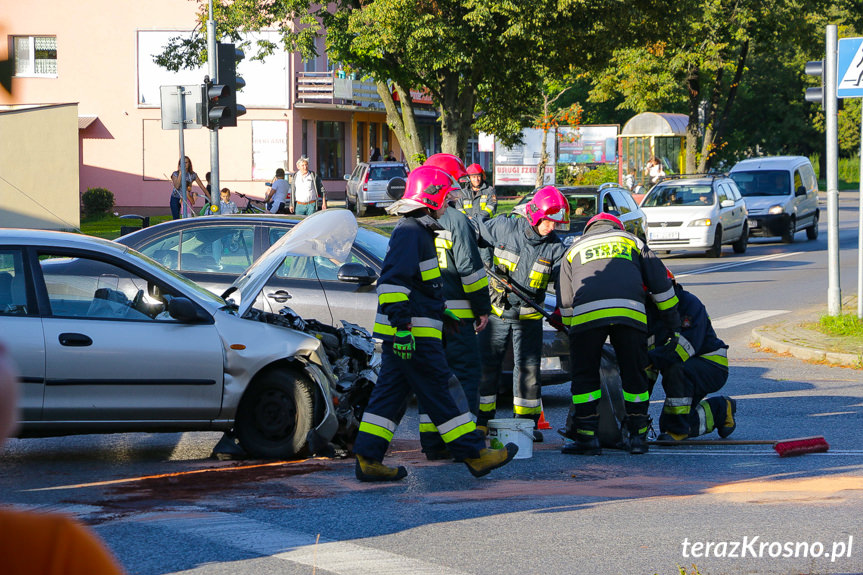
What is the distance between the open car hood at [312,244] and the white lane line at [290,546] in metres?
2.04

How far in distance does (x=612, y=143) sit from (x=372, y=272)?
37.7 meters

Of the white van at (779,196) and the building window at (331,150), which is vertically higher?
the building window at (331,150)

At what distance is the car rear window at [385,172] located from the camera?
37.7m

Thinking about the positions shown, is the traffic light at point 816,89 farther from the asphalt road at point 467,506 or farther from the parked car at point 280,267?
the parked car at point 280,267

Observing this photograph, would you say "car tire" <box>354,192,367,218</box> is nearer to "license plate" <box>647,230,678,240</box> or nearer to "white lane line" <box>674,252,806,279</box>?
"license plate" <box>647,230,678,240</box>

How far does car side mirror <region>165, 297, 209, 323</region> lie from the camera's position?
7.06m

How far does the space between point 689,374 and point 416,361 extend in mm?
2391

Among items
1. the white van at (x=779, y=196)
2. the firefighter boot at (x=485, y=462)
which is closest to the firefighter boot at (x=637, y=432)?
the firefighter boot at (x=485, y=462)

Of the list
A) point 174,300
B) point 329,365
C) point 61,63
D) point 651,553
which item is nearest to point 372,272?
point 329,365

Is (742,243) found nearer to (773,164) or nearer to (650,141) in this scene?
(773,164)

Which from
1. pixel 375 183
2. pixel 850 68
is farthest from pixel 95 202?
pixel 850 68

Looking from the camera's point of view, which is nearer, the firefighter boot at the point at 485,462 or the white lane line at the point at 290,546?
the white lane line at the point at 290,546

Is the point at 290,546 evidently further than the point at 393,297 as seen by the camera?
No

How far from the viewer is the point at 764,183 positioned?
29.5 metres
